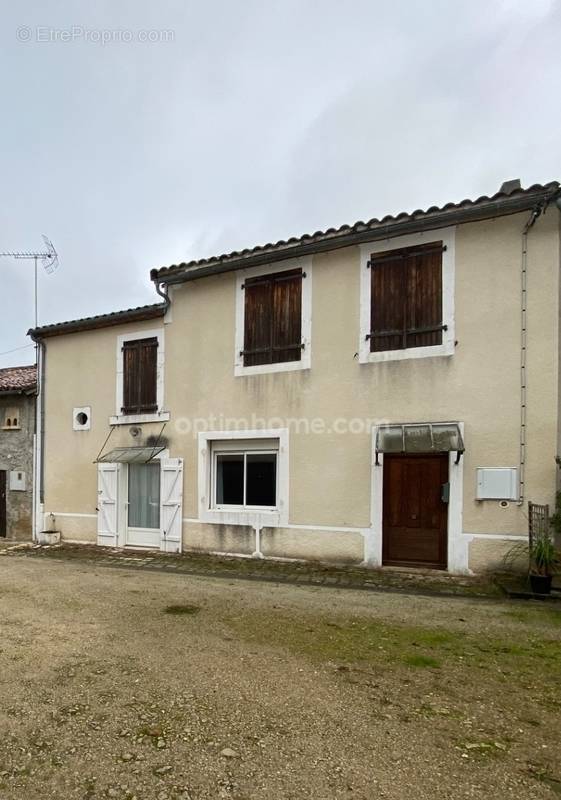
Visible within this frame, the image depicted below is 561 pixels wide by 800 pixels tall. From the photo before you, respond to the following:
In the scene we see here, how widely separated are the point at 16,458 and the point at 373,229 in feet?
32.7

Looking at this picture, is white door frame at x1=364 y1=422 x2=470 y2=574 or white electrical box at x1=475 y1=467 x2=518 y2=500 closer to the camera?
white electrical box at x1=475 y1=467 x2=518 y2=500

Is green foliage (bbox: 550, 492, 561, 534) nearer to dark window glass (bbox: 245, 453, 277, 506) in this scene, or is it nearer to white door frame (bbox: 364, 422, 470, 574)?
white door frame (bbox: 364, 422, 470, 574)

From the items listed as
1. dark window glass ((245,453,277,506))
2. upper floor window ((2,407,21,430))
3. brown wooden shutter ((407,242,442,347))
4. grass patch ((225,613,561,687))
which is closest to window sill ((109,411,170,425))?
dark window glass ((245,453,277,506))

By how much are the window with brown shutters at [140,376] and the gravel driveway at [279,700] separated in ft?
16.5

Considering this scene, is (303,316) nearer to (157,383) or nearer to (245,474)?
(245,474)

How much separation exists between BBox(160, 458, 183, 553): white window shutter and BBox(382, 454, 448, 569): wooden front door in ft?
13.6

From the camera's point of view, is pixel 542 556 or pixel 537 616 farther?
pixel 542 556

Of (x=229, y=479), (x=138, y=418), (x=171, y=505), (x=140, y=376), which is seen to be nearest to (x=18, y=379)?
(x=140, y=376)

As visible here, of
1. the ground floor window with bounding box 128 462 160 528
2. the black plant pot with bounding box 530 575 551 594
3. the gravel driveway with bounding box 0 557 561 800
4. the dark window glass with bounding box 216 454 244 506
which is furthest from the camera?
the ground floor window with bounding box 128 462 160 528

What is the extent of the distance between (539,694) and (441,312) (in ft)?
18.5

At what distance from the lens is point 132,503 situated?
10.7m

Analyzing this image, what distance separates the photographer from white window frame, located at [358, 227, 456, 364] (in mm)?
7832

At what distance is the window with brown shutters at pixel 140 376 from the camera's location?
1048cm

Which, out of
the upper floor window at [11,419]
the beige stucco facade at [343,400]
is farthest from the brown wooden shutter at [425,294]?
the upper floor window at [11,419]
